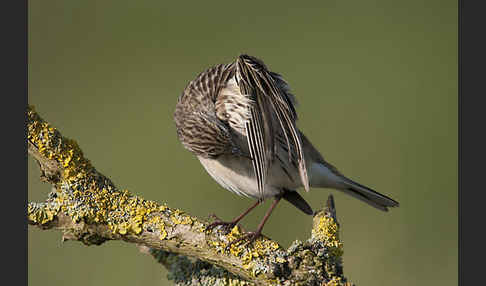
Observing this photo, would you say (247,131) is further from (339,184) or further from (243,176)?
(339,184)

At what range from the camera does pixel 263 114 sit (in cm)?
384

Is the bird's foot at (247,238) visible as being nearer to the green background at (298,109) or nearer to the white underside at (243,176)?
the white underside at (243,176)

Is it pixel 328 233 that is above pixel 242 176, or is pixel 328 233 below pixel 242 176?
below

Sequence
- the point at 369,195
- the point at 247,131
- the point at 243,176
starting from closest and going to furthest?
Answer: the point at 247,131, the point at 243,176, the point at 369,195

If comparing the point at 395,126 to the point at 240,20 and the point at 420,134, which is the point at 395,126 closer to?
the point at 420,134

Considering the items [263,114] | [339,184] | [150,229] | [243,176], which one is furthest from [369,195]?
[150,229]

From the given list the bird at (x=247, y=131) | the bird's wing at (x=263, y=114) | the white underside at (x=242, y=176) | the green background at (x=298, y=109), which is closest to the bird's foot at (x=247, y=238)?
the bird at (x=247, y=131)

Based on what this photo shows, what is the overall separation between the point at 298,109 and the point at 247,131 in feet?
13.7

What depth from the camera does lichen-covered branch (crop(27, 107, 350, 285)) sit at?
3271 mm

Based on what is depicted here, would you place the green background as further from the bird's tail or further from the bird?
the bird

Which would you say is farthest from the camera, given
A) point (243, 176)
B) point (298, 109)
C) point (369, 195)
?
point (298, 109)

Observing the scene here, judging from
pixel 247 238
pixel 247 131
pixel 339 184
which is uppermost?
pixel 247 131

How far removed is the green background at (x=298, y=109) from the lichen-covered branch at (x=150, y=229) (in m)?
2.37

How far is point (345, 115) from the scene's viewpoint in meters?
8.59
